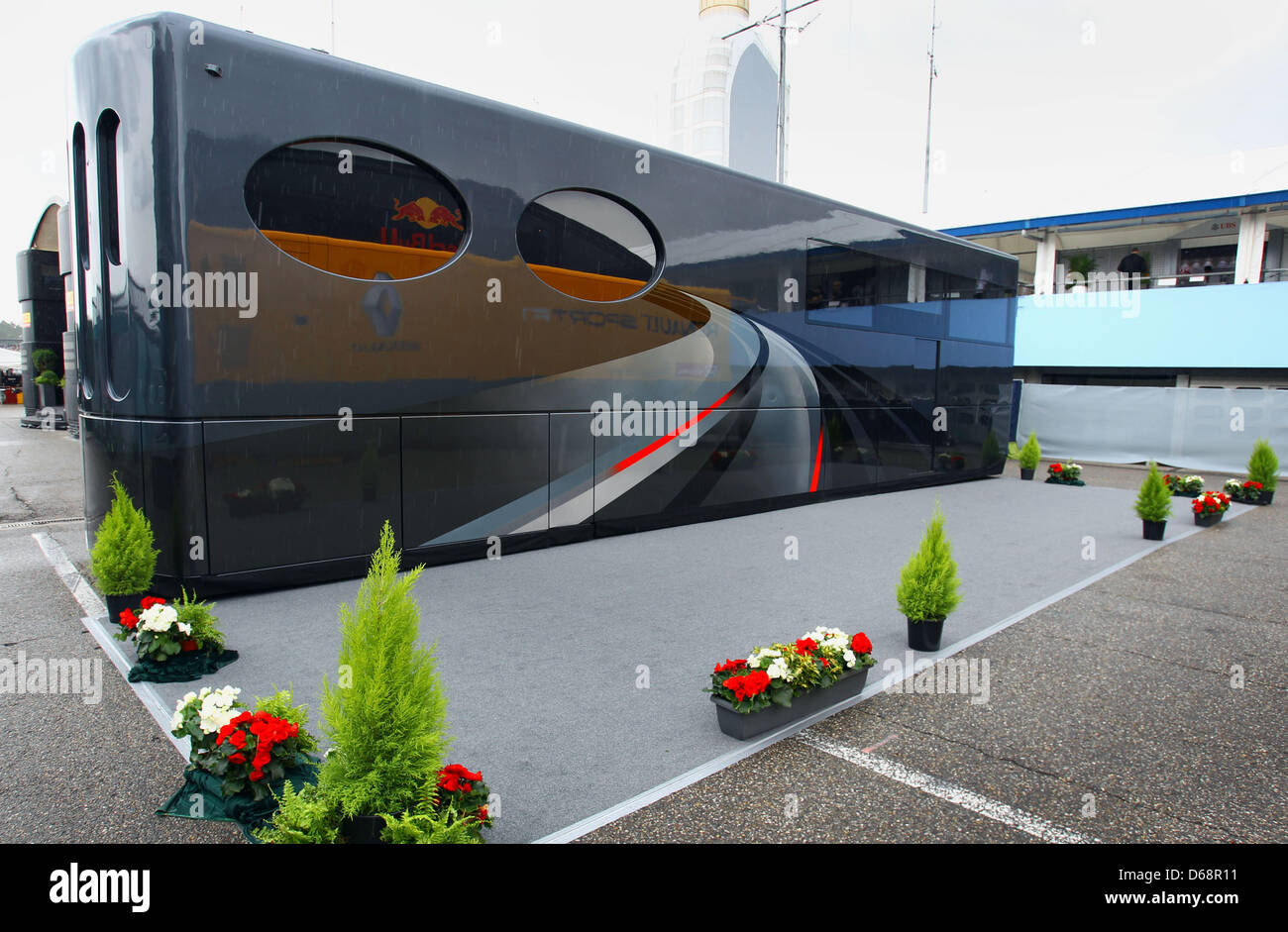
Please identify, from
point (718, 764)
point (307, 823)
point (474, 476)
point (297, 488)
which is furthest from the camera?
point (474, 476)

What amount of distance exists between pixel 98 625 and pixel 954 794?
4.96 m

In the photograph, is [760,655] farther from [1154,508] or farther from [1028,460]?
[1028,460]

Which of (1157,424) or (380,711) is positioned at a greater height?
(1157,424)

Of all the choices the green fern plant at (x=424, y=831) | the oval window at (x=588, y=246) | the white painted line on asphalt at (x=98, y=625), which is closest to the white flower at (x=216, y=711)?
the white painted line on asphalt at (x=98, y=625)

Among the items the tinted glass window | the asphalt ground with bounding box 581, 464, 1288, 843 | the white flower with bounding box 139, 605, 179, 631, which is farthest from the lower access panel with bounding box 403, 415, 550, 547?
the tinted glass window

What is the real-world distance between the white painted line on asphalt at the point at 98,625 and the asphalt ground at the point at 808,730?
0.18ft

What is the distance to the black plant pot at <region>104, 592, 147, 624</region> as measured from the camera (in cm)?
471

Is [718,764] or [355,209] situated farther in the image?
[355,209]

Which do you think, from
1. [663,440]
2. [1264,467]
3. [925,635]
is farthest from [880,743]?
[1264,467]

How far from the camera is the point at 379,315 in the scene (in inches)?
230

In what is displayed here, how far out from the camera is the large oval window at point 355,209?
5398 mm

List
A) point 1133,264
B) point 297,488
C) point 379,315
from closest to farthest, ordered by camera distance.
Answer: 1. point 297,488
2. point 379,315
3. point 1133,264

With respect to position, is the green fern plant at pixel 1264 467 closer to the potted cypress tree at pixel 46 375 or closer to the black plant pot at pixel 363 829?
the black plant pot at pixel 363 829
